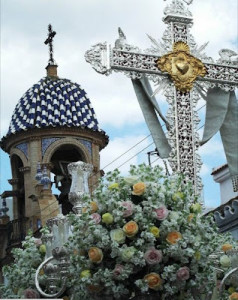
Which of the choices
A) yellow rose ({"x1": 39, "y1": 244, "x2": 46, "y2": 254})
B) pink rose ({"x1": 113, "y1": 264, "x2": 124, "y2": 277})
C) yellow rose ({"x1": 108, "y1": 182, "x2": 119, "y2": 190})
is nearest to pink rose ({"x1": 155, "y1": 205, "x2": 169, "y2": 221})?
yellow rose ({"x1": 108, "y1": 182, "x2": 119, "y2": 190})

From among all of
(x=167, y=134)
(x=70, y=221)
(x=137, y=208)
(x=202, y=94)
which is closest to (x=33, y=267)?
(x=70, y=221)

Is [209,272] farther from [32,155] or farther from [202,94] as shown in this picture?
[32,155]

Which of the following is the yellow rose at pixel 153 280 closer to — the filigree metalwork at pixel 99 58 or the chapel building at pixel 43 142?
the filigree metalwork at pixel 99 58

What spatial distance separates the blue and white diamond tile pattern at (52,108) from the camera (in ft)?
80.7

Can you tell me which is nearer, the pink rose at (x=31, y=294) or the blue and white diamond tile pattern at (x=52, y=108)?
the pink rose at (x=31, y=294)

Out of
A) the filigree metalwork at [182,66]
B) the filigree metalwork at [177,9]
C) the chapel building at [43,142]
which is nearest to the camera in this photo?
the filigree metalwork at [182,66]

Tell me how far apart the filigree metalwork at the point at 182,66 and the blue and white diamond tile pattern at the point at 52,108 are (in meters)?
11.7

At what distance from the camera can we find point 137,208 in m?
9.41

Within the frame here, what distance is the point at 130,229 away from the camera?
30.4ft

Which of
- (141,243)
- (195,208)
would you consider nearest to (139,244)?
(141,243)

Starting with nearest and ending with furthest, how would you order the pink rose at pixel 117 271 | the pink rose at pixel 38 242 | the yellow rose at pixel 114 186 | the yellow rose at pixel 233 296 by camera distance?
the pink rose at pixel 117 271 < the yellow rose at pixel 114 186 < the yellow rose at pixel 233 296 < the pink rose at pixel 38 242

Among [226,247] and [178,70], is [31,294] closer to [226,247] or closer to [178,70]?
[226,247]

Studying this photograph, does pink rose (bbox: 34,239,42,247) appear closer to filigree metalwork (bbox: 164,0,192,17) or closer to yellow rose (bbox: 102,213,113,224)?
yellow rose (bbox: 102,213,113,224)

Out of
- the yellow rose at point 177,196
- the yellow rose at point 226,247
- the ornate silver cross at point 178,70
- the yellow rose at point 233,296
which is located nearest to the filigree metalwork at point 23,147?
the ornate silver cross at point 178,70
